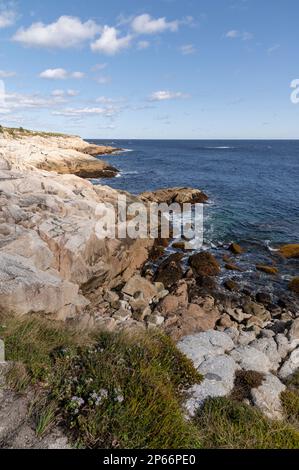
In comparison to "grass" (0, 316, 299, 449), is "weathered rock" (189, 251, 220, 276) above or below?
below

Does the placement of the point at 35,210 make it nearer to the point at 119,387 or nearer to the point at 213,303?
the point at 213,303

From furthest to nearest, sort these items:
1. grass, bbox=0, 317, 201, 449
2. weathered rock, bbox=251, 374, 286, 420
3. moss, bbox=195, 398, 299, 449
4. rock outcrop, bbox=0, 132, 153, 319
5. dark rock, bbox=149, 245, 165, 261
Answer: dark rock, bbox=149, 245, 165, 261 → rock outcrop, bbox=0, 132, 153, 319 → weathered rock, bbox=251, 374, 286, 420 → moss, bbox=195, 398, 299, 449 → grass, bbox=0, 317, 201, 449

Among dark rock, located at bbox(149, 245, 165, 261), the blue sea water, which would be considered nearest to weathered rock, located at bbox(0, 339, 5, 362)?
dark rock, located at bbox(149, 245, 165, 261)

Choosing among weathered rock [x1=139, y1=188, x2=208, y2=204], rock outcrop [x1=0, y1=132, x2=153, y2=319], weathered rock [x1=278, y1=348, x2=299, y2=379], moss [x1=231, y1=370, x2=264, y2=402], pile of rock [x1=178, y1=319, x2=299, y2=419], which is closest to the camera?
pile of rock [x1=178, y1=319, x2=299, y2=419]

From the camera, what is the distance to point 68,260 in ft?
59.2

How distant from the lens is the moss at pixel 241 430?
5.54 metres

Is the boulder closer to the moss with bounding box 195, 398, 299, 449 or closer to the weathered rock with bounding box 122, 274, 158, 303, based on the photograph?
the moss with bounding box 195, 398, 299, 449

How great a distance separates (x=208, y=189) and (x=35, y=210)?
35112mm

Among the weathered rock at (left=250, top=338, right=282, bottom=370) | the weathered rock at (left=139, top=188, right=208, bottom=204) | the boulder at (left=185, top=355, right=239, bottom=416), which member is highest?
the weathered rock at (left=139, top=188, right=208, bottom=204)

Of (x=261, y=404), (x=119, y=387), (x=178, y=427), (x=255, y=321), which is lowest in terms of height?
(x=255, y=321)

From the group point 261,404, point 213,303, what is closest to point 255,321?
point 213,303

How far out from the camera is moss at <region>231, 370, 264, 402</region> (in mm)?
8534

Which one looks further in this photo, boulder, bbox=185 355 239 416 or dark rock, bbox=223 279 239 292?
dark rock, bbox=223 279 239 292

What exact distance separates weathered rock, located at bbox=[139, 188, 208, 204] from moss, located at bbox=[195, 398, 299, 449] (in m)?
33.6
